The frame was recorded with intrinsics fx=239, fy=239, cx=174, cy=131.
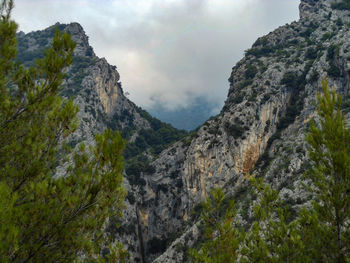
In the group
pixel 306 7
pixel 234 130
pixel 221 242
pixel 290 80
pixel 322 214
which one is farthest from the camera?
pixel 306 7

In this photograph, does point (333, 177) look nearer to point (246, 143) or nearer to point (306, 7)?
point (246, 143)

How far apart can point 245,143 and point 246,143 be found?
0.73 ft

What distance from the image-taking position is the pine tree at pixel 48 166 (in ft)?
20.6

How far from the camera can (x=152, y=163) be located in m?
71.6

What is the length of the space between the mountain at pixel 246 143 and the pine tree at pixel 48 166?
31883 millimetres

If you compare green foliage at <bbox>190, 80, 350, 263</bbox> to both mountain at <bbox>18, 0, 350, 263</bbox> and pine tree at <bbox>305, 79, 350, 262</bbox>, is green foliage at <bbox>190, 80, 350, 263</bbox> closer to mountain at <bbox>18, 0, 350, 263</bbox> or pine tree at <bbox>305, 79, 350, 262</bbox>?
pine tree at <bbox>305, 79, 350, 262</bbox>

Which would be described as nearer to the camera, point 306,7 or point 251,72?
point 251,72

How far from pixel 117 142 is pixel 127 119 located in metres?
109

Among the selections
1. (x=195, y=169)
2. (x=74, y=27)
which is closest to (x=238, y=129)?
(x=195, y=169)

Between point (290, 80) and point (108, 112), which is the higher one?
point (108, 112)

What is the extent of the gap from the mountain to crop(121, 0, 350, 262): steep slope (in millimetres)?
228

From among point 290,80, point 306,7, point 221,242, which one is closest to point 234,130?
point 290,80

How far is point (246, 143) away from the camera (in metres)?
55.0

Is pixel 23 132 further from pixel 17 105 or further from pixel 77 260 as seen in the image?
pixel 77 260
